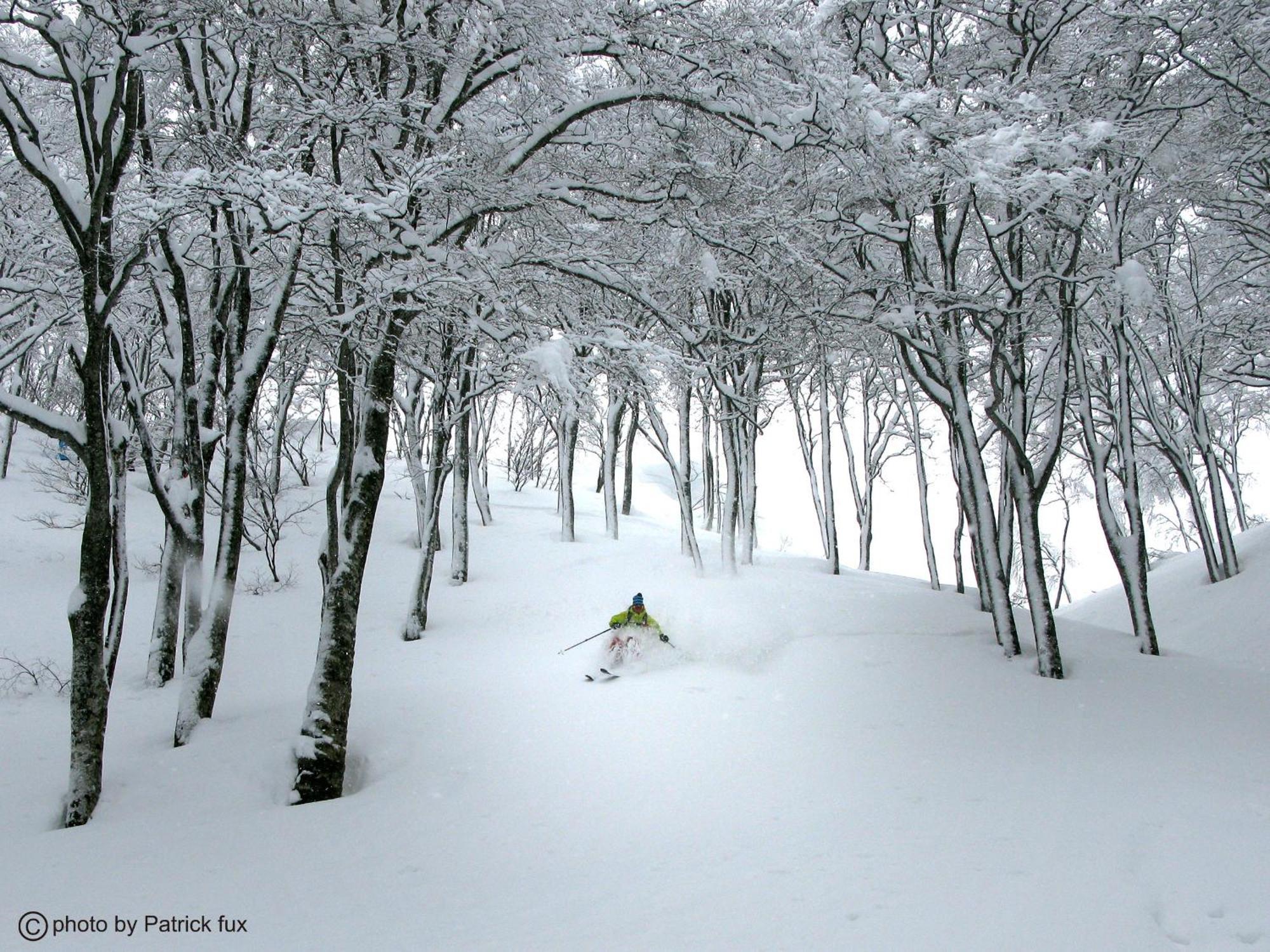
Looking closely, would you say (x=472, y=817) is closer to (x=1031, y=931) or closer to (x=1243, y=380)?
(x=1031, y=931)

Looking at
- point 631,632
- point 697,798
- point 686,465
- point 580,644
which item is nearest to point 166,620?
point 580,644

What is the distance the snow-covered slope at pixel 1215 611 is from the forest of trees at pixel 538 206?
2.48 meters

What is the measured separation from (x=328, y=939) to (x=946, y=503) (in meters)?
31.3

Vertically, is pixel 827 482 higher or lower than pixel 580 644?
higher

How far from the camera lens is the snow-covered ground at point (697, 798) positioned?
11.5 feet

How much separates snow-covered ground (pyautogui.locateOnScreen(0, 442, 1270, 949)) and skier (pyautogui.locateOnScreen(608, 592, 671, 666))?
286 millimetres

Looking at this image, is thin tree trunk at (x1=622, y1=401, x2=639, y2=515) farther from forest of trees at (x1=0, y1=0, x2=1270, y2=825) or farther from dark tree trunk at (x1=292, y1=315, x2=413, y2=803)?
dark tree trunk at (x1=292, y1=315, x2=413, y2=803)

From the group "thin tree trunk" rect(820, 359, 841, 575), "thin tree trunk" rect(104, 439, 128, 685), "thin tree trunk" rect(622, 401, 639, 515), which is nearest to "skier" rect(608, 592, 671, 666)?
"thin tree trunk" rect(104, 439, 128, 685)

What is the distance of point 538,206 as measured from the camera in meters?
6.43

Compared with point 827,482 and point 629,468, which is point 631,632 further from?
point 629,468

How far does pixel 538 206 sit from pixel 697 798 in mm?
5218

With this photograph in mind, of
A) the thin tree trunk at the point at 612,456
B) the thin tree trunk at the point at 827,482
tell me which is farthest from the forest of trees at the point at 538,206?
the thin tree trunk at the point at 612,456

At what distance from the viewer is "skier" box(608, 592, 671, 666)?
9.51m

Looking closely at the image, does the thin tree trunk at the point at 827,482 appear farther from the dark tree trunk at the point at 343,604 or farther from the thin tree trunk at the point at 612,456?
the dark tree trunk at the point at 343,604
